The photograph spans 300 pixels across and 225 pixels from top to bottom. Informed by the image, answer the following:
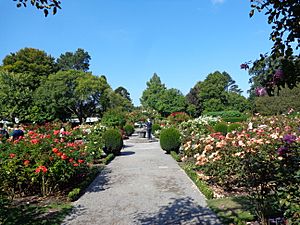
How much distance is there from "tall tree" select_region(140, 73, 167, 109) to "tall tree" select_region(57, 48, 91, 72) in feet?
50.4

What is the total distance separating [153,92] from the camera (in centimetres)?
6006

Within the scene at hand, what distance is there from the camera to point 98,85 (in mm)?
35781

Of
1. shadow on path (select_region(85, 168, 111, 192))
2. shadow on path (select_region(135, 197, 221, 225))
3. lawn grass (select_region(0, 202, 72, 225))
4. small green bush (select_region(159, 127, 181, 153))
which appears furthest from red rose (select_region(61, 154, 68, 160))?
small green bush (select_region(159, 127, 181, 153))

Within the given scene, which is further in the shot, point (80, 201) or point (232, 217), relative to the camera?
point (80, 201)

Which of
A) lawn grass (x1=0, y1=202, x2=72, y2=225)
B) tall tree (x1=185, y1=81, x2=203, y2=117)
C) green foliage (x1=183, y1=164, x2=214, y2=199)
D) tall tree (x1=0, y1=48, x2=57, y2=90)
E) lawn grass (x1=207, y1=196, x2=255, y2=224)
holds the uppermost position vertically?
tall tree (x1=0, y1=48, x2=57, y2=90)

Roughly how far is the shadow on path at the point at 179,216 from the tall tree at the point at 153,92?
165 feet

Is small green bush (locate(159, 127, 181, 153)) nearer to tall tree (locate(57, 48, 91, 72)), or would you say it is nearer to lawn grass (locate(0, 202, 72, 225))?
lawn grass (locate(0, 202, 72, 225))

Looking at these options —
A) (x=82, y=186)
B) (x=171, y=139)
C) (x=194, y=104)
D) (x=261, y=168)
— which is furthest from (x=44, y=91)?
(x=194, y=104)

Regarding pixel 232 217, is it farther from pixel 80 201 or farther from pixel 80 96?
pixel 80 96

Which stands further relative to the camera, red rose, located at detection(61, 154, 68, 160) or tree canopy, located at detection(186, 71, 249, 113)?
tree canopy, located at detection(186, 71, 249, 113)

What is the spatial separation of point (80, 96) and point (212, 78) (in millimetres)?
23335

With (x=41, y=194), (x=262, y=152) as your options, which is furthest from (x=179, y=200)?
(x=41, y=194)

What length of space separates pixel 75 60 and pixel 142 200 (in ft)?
193

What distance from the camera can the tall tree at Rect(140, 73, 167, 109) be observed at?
57.1 metres
